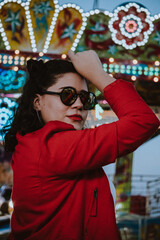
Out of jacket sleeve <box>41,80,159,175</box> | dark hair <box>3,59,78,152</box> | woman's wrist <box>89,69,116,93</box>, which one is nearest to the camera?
jacket sleeve <box>41,80,159,175</box>

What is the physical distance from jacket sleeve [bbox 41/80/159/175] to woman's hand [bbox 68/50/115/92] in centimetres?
9

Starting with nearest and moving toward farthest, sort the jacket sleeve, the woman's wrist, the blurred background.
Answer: the jacket sleeve, the woman's wrist, the blurred background

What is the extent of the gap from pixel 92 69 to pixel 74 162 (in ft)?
1.36

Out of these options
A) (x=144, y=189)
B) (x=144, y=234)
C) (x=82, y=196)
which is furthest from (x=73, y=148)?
(x=144, y=189)

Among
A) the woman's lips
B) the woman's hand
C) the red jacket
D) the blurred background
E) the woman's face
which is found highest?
the blurred background

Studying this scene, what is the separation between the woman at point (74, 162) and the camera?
984 millimetres

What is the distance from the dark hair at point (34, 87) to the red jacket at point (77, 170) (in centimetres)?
23

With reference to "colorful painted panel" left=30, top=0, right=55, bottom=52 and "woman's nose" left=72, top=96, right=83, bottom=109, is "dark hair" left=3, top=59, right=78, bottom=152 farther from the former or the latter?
"colorful painted panel" left=30, top=0, right=55, bottom=52

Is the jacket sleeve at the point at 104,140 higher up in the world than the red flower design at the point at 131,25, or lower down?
lower down

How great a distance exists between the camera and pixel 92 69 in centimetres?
114

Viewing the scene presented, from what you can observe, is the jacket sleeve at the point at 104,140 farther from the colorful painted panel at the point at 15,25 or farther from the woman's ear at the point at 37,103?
the colorful painted panel at the point at 15,25

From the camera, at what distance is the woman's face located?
118 centimetres

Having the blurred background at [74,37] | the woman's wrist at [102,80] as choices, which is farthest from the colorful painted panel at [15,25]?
the woman's wrist at [102,80]

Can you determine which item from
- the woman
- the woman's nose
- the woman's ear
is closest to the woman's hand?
the woman
